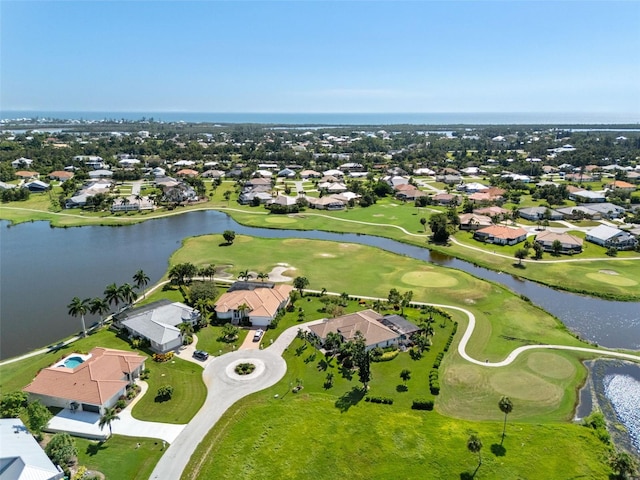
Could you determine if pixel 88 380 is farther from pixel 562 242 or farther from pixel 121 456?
pixel 562 242

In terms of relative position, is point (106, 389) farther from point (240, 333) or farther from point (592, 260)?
point (592, 260)

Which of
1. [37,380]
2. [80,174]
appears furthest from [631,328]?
[80,174]

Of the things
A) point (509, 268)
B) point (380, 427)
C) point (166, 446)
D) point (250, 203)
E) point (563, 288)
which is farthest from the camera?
point (250, 203)

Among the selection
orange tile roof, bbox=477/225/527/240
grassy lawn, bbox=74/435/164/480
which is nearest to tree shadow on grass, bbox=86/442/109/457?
grassy lawn, bbox=74/435/164/480

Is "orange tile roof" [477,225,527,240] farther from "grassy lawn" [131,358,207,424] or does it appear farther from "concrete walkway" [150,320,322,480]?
"grassy lawn" [131,358,207,424]

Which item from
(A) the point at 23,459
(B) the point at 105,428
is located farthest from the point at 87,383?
(A) the point at 23,459

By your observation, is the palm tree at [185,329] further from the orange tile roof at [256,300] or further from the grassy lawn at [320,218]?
the grassy lawn at [320,218]
